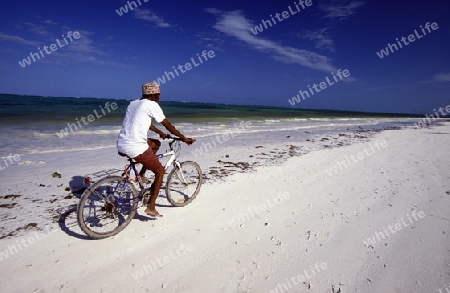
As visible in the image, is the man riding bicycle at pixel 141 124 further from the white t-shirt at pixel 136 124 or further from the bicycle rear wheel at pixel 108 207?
the bicycle rear wheel at pixel 108 207

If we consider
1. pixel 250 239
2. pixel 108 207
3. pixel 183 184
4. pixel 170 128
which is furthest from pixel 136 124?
pixel 250 239

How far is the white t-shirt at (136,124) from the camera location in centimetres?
407

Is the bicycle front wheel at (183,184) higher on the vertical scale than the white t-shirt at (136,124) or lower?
lower

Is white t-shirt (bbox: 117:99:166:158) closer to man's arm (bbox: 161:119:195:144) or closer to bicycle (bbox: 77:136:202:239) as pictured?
man's arm (bbox: 161:119:195:144)

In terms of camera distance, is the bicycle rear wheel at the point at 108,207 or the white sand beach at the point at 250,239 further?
the bicycle rear wheel at the point at 108,207

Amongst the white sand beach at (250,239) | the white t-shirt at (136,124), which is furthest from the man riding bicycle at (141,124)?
the white sand beach at (250,239)

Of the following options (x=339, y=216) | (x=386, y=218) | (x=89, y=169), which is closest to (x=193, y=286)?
(x=339, y=216)

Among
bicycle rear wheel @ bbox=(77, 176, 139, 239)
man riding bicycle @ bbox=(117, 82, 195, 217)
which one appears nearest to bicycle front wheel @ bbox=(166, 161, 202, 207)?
bicycle rear wheel @ bbox=(77, 176, 139, 239)

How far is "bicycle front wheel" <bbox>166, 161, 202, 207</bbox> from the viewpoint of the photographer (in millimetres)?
5537

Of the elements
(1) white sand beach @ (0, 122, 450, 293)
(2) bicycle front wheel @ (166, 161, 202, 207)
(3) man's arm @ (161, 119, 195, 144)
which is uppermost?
(3) man's arm @ (161, 119, 195, 144)

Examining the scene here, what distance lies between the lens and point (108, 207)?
4359 mm

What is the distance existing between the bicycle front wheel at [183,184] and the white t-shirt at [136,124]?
142 cm

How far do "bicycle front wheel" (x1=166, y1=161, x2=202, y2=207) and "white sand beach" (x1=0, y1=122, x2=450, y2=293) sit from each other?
0.75 feet

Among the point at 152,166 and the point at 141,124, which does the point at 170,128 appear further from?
the point at 152,166
